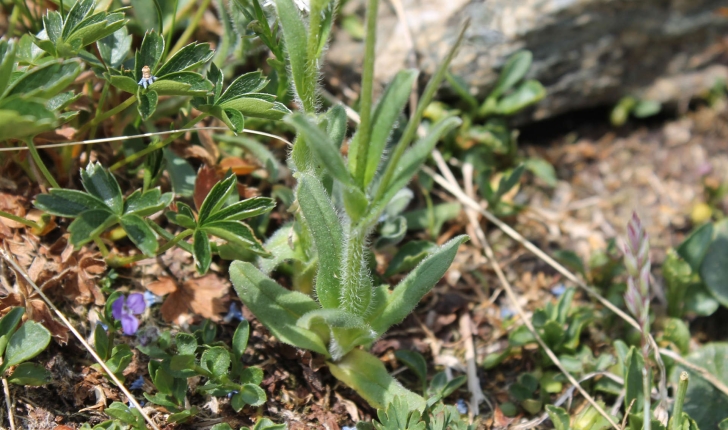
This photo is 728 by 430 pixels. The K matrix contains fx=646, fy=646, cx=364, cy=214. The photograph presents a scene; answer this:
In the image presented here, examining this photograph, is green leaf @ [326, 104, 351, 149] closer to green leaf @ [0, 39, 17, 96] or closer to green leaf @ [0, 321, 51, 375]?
green leaf @ [0, 39, 17, 96]

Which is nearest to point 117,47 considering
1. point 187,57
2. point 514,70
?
point 187,57

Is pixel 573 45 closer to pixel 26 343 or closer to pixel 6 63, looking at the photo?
pixel 6 63

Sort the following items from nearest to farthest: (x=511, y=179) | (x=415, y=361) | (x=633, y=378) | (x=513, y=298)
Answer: (x=633, y=378) < (x=415, y=361) < (x=513, y=298) < (x=511, y=179)

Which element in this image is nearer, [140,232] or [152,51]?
[140,232]

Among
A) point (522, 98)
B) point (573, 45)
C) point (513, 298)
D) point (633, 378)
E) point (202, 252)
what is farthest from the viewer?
point (573, 45)

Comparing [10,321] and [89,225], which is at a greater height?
[89,225]

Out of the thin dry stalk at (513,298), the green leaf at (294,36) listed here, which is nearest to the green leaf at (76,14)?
the green leaf at (294,36)

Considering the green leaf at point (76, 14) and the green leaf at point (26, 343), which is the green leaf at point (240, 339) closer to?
the green leaf at point (26, 343)

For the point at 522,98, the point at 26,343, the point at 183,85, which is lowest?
the point at 522,98
